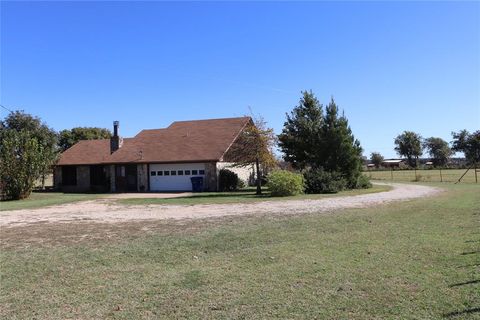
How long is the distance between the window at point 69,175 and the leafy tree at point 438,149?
112 meters

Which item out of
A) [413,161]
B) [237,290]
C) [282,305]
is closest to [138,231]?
[237,290]

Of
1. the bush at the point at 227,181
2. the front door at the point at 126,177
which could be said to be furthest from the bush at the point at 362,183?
the front door at the point at 126,177

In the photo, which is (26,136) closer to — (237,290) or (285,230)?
(285,230)

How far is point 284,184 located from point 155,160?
12979 mm

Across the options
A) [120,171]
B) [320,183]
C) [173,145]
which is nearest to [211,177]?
[173,145]

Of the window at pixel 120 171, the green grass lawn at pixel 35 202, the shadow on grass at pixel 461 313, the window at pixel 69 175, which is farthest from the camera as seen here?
the window at pixel 69 175

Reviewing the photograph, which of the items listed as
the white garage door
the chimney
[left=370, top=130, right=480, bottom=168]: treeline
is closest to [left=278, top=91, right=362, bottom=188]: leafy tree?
the white garage door

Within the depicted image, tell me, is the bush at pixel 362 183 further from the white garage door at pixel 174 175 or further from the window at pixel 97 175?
the window at pixel 97 175

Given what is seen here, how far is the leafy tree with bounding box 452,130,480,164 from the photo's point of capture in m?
111

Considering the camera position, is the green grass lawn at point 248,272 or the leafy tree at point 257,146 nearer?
the green grass lawn at point 248,272

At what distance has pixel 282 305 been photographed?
5551 millimetres

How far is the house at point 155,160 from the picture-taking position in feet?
114

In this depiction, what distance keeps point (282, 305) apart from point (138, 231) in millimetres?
7324

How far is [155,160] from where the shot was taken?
1399 inches
